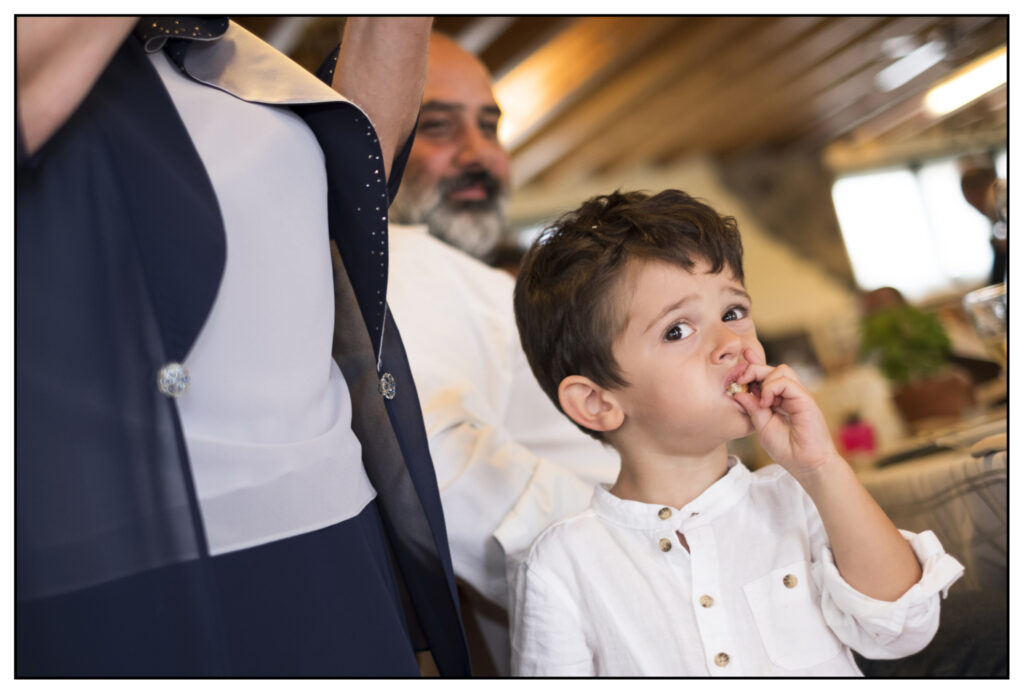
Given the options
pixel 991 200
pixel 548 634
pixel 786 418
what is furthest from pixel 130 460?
pixel 991 200

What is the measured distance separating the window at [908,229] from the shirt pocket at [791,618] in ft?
32.3

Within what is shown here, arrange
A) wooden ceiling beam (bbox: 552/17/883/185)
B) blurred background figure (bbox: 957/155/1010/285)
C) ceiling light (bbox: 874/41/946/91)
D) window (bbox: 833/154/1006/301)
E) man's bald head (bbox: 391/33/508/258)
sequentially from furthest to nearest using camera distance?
window (bbox: 833/154/1006/301) → ceiling light (bbox: 874/41/946/91) → wooden ceiling beam (bbox: 552/17/883/185) → man's bald head (bbox: 391/33/508/258) → blurred background figure (bbox: 957/155/1010/285)

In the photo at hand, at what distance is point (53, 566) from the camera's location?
2.00ft

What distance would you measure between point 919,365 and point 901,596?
1.95 metres

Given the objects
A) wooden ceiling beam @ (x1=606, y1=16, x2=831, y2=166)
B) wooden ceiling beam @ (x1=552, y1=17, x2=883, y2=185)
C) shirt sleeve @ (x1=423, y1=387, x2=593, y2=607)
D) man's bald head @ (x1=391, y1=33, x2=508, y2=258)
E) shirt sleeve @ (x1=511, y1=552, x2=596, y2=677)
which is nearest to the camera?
shirt sleeve @ (x1=511, y1=552, x2=596, y2=677)

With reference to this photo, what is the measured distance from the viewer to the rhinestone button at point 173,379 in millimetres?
646

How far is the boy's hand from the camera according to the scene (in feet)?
3.00

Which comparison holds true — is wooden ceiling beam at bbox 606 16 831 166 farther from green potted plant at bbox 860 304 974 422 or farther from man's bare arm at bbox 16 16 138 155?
man's bare arm at bbox 16 16 138 155

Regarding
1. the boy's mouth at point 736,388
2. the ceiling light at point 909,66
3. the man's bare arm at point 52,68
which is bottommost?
the boy's mouth at point 736,388

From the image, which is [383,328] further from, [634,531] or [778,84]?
[778,84]

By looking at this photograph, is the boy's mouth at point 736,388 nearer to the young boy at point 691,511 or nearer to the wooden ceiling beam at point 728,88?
the young boy at point 691,511

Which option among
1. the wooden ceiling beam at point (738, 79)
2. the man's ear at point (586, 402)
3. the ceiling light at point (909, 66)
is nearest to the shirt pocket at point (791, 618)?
the man's ear at point (586, 402)

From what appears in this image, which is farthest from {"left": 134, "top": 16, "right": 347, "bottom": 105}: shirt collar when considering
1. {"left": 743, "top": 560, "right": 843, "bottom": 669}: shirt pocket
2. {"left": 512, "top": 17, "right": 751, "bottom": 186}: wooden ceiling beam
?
{"left": 512, "top": 17, "right": 751, "bottom": 186}: wooden ceiling beam

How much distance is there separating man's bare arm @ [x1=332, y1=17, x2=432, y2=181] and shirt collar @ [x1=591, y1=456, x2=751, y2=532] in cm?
48
